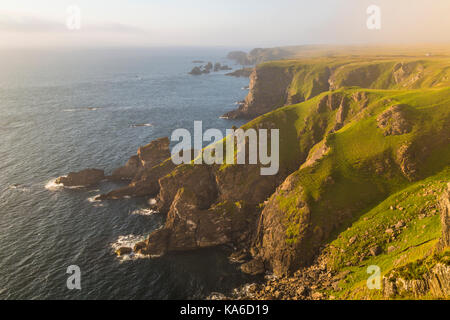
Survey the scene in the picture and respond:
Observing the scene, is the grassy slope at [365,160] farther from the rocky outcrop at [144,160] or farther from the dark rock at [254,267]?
the rocky outcrop at [144,160]

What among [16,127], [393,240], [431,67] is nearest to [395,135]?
[393,240]

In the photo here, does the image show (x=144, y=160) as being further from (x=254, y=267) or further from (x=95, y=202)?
(x=254, y=267)

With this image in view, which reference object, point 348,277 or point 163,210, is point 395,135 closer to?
point 348,277

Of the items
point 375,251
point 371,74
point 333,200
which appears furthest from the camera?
point 371,74

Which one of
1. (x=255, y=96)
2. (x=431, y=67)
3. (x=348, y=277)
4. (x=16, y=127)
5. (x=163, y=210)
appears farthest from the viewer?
(x=255, y=96)

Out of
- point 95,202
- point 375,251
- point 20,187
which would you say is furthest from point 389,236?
point 20,187

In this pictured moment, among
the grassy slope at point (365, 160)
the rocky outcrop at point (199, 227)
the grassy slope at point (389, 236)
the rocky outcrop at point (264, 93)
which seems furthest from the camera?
the rocky outcrop at point (264, 93)

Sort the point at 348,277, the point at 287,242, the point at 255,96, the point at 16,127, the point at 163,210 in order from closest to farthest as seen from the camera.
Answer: the point at 348,277 → the point at 287,242 → the point at 163,210 → the point at 16,127 → the point at 255,96

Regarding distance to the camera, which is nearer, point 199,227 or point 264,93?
point 199,227

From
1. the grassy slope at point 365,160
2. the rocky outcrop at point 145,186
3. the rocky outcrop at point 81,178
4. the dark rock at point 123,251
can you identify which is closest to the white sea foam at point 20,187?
the rocky outcrop at point 81,178
